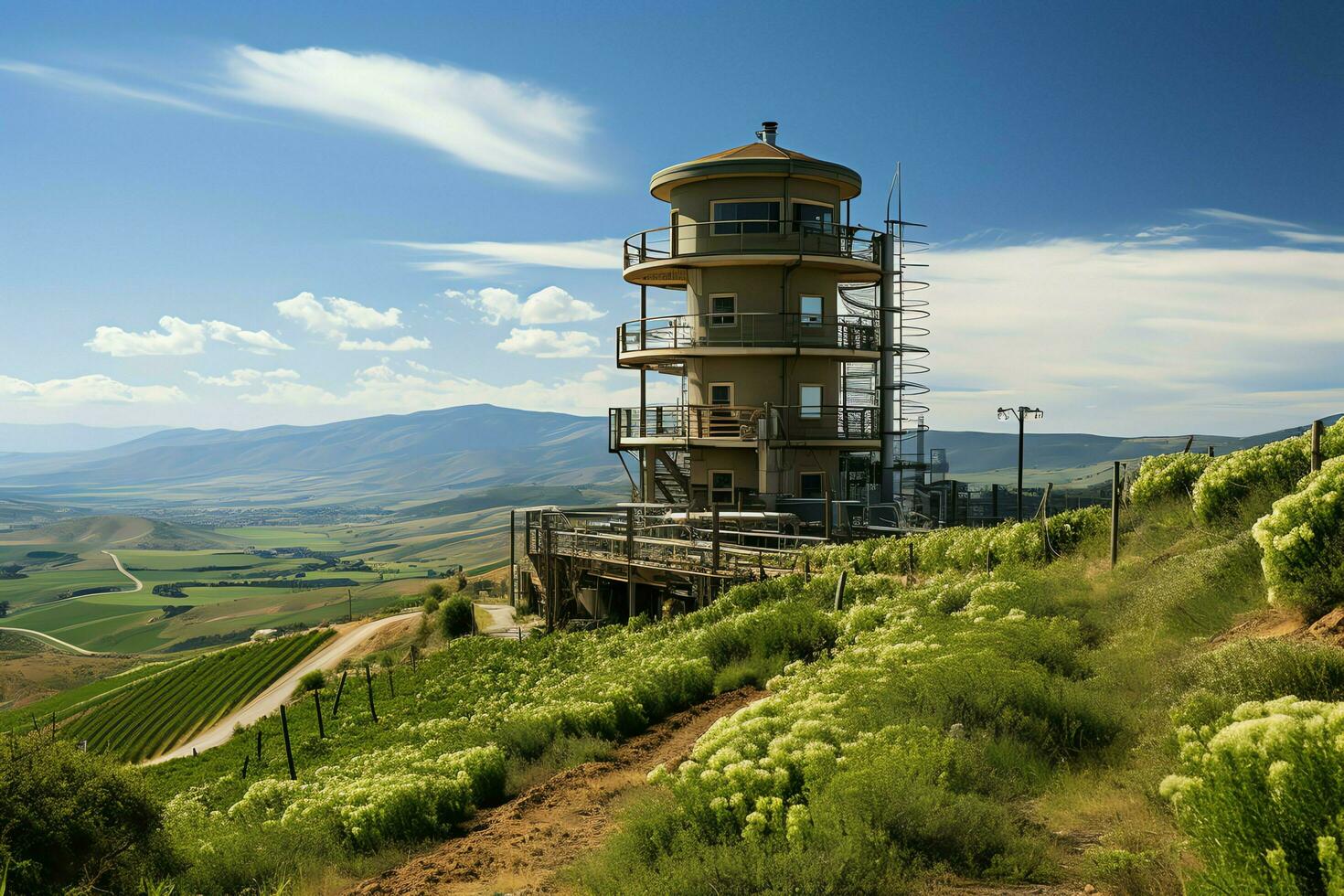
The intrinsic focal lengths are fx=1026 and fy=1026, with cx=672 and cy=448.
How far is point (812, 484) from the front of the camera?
37219 millimetres

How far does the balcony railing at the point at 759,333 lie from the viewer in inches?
1427

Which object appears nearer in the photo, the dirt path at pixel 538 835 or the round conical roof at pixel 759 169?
the dirt path at pixel 538 835

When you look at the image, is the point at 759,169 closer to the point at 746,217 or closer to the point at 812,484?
the point at 746,217

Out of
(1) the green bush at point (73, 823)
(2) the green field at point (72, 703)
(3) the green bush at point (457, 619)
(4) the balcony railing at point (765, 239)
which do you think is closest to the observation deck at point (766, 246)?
(4) the balcony railing at point (765, 239)

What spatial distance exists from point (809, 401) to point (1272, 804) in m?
32.2

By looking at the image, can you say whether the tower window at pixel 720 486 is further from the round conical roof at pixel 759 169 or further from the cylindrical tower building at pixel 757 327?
the round conical roof at pixel 759 169

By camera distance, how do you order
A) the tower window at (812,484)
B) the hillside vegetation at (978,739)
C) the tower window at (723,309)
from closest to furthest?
the hillside vegetation at (978,739) → the tower window at (723,309) → the tower window at (812,484)

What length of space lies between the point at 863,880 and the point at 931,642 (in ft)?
19.9

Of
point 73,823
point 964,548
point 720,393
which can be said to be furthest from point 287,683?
point 73,823

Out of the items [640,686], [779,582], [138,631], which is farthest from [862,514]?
[138,631]

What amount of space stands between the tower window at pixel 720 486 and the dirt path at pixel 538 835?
2235 centimetres

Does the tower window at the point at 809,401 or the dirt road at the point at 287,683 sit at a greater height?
the tower window at the point at 809,401

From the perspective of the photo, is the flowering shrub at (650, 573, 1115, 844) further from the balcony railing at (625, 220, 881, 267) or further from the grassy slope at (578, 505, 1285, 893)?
the balcony railing at (625, 220, 881, 267)

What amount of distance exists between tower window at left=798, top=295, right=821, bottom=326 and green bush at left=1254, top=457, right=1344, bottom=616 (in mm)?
26862
